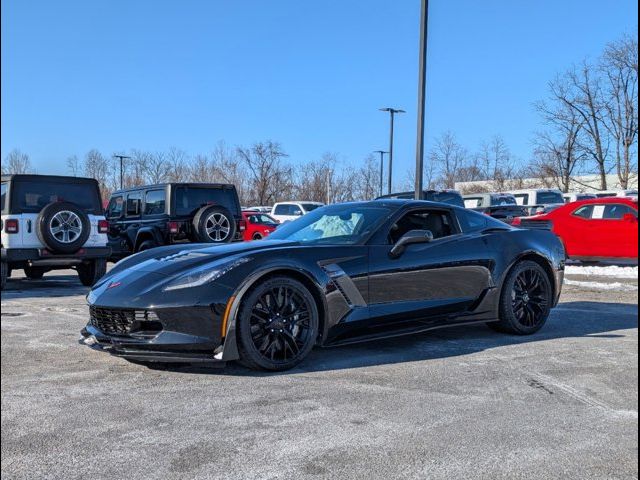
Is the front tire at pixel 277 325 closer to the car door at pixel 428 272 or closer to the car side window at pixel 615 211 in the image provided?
the car door at pixel 428 272

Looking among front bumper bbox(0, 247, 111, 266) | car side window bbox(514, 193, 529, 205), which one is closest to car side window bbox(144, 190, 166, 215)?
front bumper bbox(0, 247, 111, 266)

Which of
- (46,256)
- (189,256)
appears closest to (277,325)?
(189,256)

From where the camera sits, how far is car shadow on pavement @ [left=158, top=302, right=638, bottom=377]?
440 centimetres

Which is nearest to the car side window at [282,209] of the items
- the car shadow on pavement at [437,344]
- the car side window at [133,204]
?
the car side window at [133,204]

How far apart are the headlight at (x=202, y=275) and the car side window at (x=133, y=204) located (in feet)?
28.4

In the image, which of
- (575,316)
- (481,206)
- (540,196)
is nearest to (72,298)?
(575,316)

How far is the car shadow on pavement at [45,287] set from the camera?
8.47 meters

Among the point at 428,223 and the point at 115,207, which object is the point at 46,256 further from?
the point at 115,207

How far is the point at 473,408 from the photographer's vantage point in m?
3.42

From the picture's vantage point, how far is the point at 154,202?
12.0m

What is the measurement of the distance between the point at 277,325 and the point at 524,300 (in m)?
2.38

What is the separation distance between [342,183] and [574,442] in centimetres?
3093

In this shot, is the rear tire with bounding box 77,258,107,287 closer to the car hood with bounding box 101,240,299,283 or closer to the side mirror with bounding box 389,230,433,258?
the car hood with bounding box 101,240,299,283

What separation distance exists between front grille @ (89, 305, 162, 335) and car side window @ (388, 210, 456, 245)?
79.9 inches
